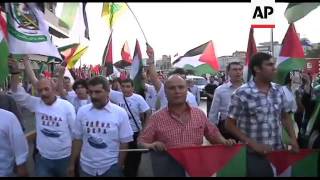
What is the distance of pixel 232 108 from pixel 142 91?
5282 millimetres

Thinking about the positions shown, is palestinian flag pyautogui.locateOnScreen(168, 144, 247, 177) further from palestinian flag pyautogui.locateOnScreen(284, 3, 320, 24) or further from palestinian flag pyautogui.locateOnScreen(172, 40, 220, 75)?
palestinian flag pyautogui.locateOnScreen(172, 40, 220, 75)

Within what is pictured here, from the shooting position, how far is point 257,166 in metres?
4.49

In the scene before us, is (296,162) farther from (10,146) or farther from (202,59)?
(202,59)

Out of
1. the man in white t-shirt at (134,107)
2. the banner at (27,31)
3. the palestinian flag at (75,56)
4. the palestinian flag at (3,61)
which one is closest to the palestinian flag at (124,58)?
the palestinian flag at (75,56)

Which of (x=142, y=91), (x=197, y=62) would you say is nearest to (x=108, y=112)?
(x=142, y=91)

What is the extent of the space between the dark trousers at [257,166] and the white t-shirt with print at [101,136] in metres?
1.23

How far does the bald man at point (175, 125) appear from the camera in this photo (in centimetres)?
450

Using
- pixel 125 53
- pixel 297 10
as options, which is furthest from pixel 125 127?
pixel 125 53

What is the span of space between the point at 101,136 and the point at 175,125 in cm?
82

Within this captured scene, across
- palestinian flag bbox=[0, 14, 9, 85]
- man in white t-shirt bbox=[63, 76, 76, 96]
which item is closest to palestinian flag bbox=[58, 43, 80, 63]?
man in white t-shirt bbox=[63, 76, 76, 96]

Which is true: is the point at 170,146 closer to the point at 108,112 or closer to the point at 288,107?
the point at 108,112

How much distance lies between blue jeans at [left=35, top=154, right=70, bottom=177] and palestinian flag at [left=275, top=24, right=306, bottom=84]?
9.02 ft

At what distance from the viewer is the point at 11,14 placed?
595 centimetres

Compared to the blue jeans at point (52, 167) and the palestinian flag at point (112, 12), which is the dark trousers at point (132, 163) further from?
the palestinian flag at point (112, 12)
